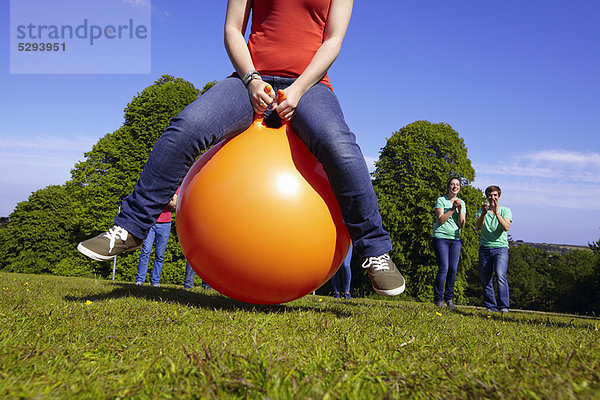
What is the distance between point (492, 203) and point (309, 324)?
6.55 metres

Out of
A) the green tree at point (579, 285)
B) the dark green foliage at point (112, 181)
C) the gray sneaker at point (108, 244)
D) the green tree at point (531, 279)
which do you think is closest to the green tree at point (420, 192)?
the dark green foliage at point (112, 181)

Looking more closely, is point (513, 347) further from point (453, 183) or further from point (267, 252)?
point (453, 183)

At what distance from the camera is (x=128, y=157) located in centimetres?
2431

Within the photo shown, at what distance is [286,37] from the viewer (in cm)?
364

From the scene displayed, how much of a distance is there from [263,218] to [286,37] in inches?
65.2

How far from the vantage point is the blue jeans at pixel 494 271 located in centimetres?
783

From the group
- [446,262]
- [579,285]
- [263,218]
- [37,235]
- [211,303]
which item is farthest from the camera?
[579,285]

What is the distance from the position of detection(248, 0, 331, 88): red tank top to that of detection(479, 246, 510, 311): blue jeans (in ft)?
20.5

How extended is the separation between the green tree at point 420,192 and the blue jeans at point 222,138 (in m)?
21.3

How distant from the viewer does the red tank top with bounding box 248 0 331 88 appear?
364 cm

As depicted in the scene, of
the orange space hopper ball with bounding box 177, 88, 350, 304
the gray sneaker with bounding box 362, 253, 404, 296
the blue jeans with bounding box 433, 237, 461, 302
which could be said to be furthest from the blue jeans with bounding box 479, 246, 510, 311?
the orange space hopper ball with bounding box 177, 88, 350, 304

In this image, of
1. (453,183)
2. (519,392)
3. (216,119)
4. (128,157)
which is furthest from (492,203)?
(128,157)

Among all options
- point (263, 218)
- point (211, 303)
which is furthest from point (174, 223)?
point (263, 218)

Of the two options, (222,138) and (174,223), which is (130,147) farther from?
(222,138)
